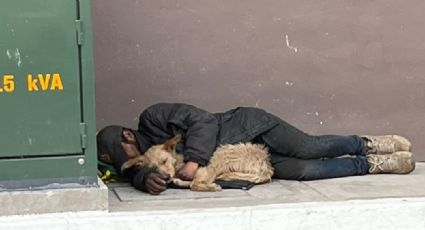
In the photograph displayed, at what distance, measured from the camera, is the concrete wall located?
20.0 feet

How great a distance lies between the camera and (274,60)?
632cm

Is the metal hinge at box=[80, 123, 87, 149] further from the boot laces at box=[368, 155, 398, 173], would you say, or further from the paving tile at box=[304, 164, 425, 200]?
the boot laces at box=[368, 155, 398, 173]

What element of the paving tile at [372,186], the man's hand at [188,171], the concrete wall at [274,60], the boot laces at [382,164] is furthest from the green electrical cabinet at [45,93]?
the boot laces at [382,164]

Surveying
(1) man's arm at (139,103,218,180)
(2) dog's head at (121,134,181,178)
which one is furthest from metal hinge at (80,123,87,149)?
(1) man's arm at (139,103,218,180)

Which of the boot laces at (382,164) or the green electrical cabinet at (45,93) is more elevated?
the green electrical cabinet at (45,93)

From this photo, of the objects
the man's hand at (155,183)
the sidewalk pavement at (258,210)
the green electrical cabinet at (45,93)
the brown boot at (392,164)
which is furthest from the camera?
the brown boot at (392,164)

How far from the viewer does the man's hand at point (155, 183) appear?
205 inches

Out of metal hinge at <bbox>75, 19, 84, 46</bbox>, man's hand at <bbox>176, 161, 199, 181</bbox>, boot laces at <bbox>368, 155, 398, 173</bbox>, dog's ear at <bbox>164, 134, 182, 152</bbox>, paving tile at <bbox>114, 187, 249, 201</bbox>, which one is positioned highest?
metal hinge at <bbox>75, 19, 84, 46</bbox>

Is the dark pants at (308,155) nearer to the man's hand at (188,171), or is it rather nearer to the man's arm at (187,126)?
the man's arm at (187,126)

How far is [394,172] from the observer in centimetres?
604

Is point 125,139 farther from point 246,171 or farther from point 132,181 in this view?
point 246,171

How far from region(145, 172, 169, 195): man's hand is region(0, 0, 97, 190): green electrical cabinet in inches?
24.4

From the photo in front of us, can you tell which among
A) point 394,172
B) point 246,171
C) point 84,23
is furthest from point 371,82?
point 84,23

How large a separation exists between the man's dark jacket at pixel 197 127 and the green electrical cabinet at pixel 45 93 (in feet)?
2.56
